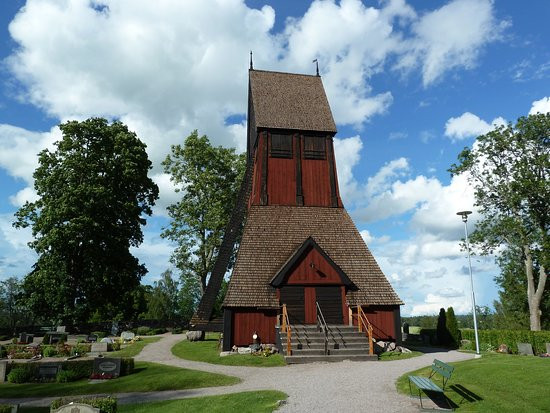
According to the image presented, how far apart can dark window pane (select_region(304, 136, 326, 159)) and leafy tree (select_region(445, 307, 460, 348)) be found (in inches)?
595

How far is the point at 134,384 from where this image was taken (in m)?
14.8

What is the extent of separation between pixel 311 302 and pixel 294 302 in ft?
3.08

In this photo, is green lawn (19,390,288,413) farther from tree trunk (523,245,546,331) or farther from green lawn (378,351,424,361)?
tree trunk (523,245,546,331)

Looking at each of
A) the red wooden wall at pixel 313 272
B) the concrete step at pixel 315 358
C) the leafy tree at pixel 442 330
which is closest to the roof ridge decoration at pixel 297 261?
the red wooden wall at pixel 313 272

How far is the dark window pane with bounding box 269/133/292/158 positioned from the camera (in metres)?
26.8

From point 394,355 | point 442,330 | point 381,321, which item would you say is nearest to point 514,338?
point 442,330

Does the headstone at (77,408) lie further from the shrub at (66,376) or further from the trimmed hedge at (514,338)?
the trimmed hedge at (514,338)

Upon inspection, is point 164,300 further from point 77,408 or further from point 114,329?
point 77,408

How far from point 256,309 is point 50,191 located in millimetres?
22361

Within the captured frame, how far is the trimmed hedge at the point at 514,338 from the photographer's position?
75.1ft

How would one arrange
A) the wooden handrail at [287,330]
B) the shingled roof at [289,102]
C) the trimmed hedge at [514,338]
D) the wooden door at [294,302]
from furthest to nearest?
the shingled roof at [289,102], the trimmed hedge at [514,338], the wooden door at [294,302], the wooden handrail at [287,330]

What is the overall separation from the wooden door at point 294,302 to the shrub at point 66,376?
32.8 ft

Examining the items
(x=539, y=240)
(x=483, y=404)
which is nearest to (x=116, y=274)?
(x=483, y=404)

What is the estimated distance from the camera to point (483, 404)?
10523 mm
